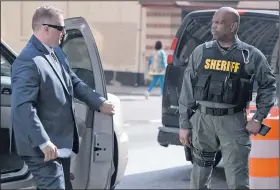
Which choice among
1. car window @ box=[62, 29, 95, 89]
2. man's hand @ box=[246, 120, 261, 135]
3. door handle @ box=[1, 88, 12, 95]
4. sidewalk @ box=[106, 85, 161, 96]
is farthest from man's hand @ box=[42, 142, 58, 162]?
sidewalk @ box=[106, 85, 161, 96]

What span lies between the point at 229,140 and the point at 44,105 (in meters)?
1.43

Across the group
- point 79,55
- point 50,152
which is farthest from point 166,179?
point 50,152

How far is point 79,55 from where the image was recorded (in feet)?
14.0

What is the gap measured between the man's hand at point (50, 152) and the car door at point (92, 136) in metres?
0.63

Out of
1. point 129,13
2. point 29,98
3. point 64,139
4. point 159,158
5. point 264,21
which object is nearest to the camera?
point 29,98

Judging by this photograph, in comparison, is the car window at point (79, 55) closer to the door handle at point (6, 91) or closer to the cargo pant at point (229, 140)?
the door handle at point (6, 91)

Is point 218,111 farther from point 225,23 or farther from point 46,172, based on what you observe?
point 46,172

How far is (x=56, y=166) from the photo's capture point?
3.44m

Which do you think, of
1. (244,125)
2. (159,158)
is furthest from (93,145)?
(159,158)

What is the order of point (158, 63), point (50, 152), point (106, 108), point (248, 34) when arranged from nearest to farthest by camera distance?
1. point (50, 152)
2. point (106, 108)
3. point (248, 34)
4. point (158, 63)

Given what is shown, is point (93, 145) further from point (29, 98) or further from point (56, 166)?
point (29, 98)

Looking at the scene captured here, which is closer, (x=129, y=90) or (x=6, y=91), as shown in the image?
(x=6, y=91)

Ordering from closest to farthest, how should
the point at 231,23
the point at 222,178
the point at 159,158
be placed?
the point at 231,23 → the point at 222,178 → the point at 159,158

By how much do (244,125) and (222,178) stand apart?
2173 mm
